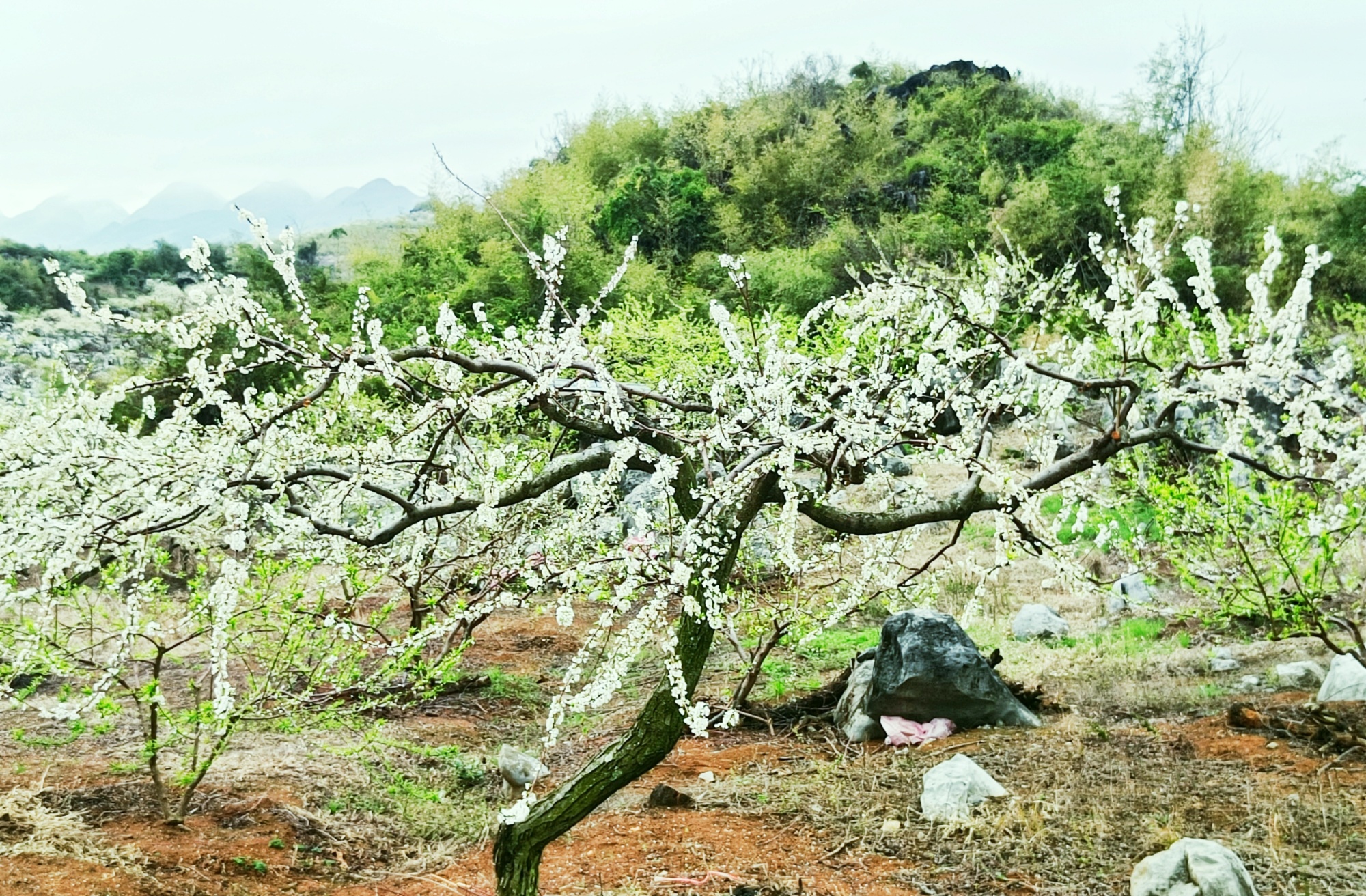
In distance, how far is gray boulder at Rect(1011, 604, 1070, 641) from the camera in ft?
23.7

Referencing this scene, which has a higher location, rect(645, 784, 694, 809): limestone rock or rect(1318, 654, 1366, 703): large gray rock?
rect(1318, 654, 1366, 703): large gray rock

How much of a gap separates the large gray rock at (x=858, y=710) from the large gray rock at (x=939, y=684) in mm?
74

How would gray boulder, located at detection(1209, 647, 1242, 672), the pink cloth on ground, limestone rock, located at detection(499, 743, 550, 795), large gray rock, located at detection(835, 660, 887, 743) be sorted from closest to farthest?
1. limestone rock, located at detection(499, 743, 550, 795)
2. the pink cloth on ground
3. large gray rock, located at detection(835, 660, 887, 743)
4. gray boulder, located at detection(1209, 647, 1242, 672)

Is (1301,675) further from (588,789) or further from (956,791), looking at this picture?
(588,789)

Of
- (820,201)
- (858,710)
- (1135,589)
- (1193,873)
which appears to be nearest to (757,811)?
(858,710)

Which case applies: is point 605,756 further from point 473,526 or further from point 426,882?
point 473,526

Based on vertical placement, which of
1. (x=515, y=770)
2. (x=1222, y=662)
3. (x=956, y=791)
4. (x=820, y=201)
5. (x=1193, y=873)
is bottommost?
(x=1222, y=662)

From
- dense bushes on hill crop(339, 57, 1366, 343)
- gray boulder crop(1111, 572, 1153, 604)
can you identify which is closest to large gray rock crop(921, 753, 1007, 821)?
gray boulder crop(1111, 572, 1153, 604)

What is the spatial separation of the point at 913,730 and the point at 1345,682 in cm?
229

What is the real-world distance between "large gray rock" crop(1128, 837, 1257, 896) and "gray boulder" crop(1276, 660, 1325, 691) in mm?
2900

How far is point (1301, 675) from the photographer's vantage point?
5.25 metres

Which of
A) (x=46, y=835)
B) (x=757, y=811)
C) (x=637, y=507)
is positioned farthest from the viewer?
(x=637, y=507)

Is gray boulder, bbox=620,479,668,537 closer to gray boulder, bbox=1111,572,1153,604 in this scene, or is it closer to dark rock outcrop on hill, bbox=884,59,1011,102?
gray boulder, bbox=1111,572,1153,604

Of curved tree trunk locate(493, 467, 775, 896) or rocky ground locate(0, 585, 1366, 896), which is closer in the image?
curved tree trunk locate(493, 467, 775, 896)
